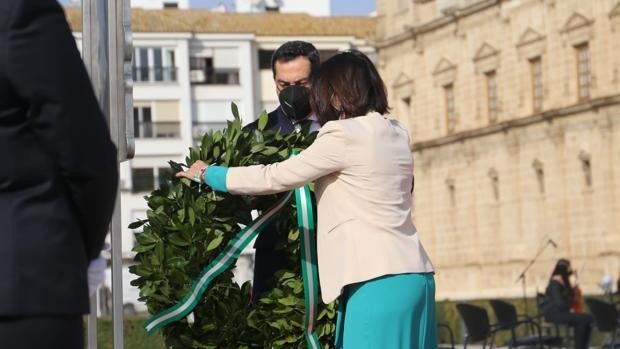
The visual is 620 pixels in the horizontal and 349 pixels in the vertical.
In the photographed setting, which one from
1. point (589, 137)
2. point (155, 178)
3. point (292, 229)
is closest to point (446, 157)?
point (589, 137)

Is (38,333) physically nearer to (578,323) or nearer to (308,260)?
(308,260)

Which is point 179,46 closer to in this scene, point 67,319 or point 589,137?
point 589,137

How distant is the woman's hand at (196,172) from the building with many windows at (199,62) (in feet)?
268

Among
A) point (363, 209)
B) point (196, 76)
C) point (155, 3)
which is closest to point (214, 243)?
point (363, 209)

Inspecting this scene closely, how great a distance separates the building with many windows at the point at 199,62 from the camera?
8894 centimetres

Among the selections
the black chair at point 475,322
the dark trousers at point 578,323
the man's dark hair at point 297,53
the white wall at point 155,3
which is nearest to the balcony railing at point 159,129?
the white wall at point 155,3

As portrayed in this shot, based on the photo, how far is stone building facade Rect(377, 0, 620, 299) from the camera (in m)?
55.4

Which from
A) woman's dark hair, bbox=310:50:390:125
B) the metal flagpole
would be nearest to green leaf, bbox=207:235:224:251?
the metal flagpole

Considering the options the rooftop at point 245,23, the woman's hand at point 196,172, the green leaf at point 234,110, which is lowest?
the woman's hand at point 196,172

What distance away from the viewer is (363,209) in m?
6.01

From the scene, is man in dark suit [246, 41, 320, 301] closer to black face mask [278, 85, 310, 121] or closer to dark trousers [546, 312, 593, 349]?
black face mask [278, 85, 310, 121]

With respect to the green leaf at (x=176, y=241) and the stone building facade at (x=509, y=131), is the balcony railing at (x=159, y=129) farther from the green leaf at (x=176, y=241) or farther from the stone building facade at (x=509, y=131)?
the green leaf at (x=176, y=241)

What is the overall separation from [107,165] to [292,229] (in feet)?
9.76

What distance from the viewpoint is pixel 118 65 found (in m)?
6.58
